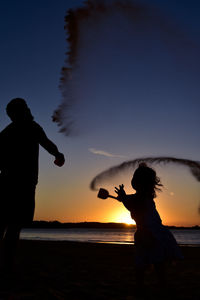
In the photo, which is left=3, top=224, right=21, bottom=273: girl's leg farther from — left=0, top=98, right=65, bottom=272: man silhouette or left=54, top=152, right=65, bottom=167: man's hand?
left=54, top=152, right=65, bottom=167: man's hand

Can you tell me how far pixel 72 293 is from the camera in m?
3.86

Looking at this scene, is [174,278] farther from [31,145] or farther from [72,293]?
[31,145]

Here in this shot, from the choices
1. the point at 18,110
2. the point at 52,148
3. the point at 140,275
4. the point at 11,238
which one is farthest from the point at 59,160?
the point at 140,275

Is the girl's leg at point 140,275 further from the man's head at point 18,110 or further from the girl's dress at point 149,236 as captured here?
the man's head at point 18,110

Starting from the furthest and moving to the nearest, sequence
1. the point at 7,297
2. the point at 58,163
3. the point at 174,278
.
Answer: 1. the point at 174,278
2. the point at 58,163
3. the point at 7,297

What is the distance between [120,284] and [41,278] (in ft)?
3.93

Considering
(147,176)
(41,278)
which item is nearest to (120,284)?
(41,278)

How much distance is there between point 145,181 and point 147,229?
0.67m

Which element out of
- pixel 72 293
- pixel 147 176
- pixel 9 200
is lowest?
pixel 72 293

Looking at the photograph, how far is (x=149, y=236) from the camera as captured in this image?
4258mm

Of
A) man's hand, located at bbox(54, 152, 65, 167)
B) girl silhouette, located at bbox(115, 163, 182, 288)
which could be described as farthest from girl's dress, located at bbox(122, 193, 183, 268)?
man's hand, located at bbox(54, 152, 65, 167)

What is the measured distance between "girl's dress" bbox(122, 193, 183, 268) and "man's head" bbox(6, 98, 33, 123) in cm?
193

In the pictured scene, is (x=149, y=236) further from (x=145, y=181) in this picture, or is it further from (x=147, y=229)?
(x=145, y=181)

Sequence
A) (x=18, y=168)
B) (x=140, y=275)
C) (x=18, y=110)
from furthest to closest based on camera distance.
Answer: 1. (x=18, y=110)
2. (x=18, y=168)
3. (x=140, y=275)
